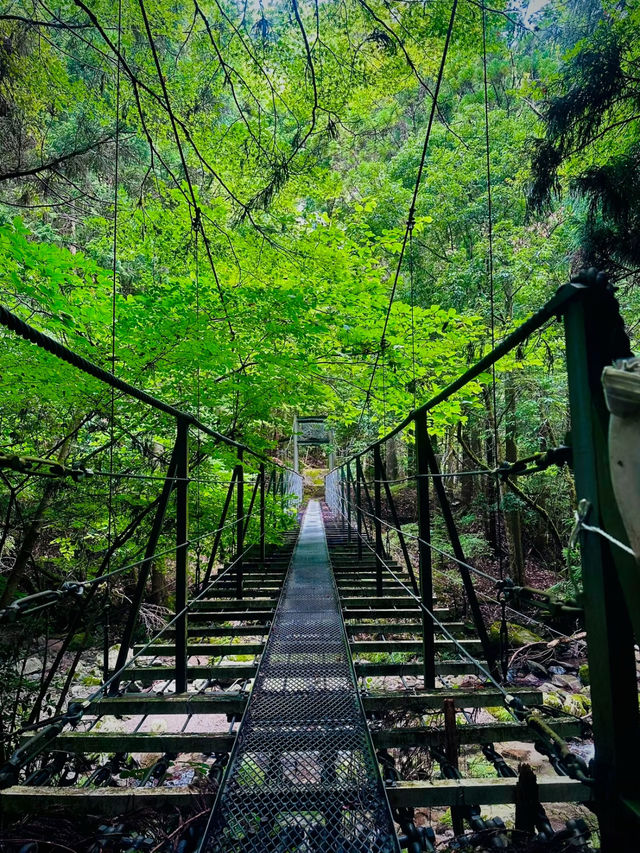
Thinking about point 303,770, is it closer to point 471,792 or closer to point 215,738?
point 215,738

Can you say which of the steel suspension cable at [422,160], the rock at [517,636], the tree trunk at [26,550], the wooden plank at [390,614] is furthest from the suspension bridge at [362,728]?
the rock at [517,636]

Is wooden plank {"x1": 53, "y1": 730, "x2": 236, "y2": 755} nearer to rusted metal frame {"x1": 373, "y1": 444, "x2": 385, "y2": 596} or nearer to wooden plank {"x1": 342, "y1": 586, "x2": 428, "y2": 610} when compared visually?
wooden plank {"x1": 342, "y1": 586, "x2": 428, "y2": 610}

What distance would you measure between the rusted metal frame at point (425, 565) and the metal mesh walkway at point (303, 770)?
280 millimetres

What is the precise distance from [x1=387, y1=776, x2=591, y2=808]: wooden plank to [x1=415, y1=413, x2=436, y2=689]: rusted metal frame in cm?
58

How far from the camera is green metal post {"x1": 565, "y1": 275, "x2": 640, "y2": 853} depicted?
1.70ft

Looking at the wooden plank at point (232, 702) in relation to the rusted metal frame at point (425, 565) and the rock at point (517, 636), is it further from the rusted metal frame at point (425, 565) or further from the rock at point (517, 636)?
the rock at point (517, 636)

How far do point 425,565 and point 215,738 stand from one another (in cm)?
86

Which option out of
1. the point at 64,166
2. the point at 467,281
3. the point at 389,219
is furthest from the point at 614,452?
the point at 389,219

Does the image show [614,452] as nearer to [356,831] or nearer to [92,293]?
[356,831]

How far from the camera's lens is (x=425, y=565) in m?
1.53

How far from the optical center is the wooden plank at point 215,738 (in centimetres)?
104

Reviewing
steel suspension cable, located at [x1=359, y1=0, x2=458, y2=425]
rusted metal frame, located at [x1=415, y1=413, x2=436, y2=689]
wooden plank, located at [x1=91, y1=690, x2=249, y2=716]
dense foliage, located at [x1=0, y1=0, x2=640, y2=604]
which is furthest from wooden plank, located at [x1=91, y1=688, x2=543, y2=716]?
steel suspension cable, located at [x1=359, y1=0, x2=458, y2=425]

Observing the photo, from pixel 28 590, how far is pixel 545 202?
17.2 feet

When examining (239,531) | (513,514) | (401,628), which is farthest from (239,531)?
(513,514)
